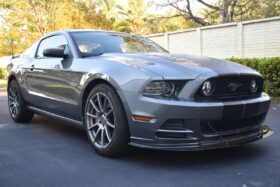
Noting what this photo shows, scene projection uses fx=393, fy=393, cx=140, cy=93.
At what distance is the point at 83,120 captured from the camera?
4648mm

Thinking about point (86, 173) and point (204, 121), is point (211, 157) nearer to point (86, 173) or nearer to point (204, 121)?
point (204, 121)

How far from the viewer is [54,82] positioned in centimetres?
521

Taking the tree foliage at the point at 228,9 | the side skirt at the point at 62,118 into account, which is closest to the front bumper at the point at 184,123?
the side skirt at the point at 62,118

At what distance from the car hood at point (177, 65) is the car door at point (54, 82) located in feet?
2.04

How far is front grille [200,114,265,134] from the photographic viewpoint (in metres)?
3.78

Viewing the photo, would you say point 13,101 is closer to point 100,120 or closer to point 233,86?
point 100,120

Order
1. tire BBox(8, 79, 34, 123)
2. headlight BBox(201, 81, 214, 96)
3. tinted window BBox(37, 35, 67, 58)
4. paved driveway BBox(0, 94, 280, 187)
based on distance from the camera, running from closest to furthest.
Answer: paved driveway BBox(0, 94, 280, 187)
headlight BBox(201, 81, 214, 96)
tinted window BBox(37, 35, 67, 58)
tire BBox(8, 79, 34, 123)

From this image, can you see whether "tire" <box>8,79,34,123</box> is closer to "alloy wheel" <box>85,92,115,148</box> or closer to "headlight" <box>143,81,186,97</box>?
"alloy wheel" <box>85,92,115,148</box>

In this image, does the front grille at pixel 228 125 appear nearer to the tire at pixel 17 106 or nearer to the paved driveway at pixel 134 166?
the paved driveway at pixel 134 166

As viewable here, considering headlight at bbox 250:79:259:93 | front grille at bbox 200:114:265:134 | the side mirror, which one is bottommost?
front grille at bbox 200:114:265:134

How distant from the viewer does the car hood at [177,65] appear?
379 cm

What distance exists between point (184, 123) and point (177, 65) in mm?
637

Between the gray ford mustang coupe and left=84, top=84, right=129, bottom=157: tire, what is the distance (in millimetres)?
10

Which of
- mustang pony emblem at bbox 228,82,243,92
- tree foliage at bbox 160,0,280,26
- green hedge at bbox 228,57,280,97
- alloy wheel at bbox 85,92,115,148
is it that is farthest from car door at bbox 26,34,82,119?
tree foliage at bbox 160,0,280,26
